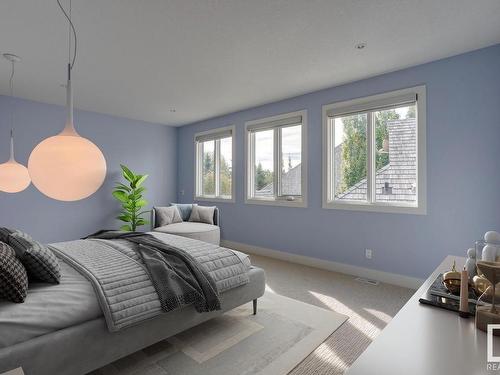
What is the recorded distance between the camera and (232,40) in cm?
254

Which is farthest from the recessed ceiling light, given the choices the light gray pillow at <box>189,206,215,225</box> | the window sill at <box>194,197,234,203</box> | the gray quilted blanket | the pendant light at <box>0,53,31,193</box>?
the pendant light at <box>0,53,31,193</box>

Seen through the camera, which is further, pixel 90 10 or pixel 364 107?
pixel 364 107

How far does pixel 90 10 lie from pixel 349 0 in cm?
193

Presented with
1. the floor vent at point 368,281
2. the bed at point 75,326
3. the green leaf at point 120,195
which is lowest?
the floor vent at point 368,281

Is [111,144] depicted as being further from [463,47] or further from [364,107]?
[463,47]

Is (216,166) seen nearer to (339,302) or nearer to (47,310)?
(339,302)

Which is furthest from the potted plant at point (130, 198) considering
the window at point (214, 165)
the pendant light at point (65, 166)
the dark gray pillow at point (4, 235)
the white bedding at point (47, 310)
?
the pendant light at point (65, 166)

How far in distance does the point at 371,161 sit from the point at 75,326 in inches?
132

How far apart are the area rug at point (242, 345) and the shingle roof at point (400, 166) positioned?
1669mm

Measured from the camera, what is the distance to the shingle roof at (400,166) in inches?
126

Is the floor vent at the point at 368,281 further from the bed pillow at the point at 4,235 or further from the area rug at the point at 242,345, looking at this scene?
the bed pillow at the point at 4,235

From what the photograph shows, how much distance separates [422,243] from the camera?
121 inches

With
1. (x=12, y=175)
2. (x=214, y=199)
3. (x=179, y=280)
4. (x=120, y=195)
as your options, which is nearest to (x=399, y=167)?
(x=179, y=280)

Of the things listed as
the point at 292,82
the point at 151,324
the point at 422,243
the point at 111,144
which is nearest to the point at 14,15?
the point at 151,324
